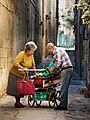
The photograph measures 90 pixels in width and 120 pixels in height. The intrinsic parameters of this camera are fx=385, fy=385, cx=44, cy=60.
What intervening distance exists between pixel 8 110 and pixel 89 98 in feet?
11.1

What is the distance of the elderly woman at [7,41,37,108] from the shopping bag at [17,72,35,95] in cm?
33

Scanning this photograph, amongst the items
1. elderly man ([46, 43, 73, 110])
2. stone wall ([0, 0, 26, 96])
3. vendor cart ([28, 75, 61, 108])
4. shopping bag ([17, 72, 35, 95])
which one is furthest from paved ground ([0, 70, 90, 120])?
stone wall ([0, 0, 26, 96])

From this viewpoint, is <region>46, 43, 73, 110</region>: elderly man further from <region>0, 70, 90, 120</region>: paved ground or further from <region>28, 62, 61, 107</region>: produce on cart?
<region>0, 70, 90, 120</region>: paved ground

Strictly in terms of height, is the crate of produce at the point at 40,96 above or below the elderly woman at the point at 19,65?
below

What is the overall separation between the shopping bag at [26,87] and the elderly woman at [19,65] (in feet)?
1.07

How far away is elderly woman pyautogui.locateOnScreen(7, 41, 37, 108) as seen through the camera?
8.87m

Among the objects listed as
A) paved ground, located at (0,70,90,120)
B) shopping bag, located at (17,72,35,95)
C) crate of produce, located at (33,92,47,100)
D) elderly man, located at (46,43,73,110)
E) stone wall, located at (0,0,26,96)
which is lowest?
paved ground, located at (0,70,90,120)

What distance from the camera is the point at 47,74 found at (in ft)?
28.7

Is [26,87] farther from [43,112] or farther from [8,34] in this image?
[8,34]

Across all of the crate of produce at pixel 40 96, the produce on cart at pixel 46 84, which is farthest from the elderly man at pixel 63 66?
the crate of produce at pixel 40 96

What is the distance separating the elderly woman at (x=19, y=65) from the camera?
29.1 feet

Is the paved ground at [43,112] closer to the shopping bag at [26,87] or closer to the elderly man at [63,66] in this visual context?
the shopping bag at [26,87]

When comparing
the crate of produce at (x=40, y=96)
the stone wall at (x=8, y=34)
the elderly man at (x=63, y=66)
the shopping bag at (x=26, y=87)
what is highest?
the stone wall at (x=8, y=34)

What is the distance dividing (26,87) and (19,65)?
584 millimetres
